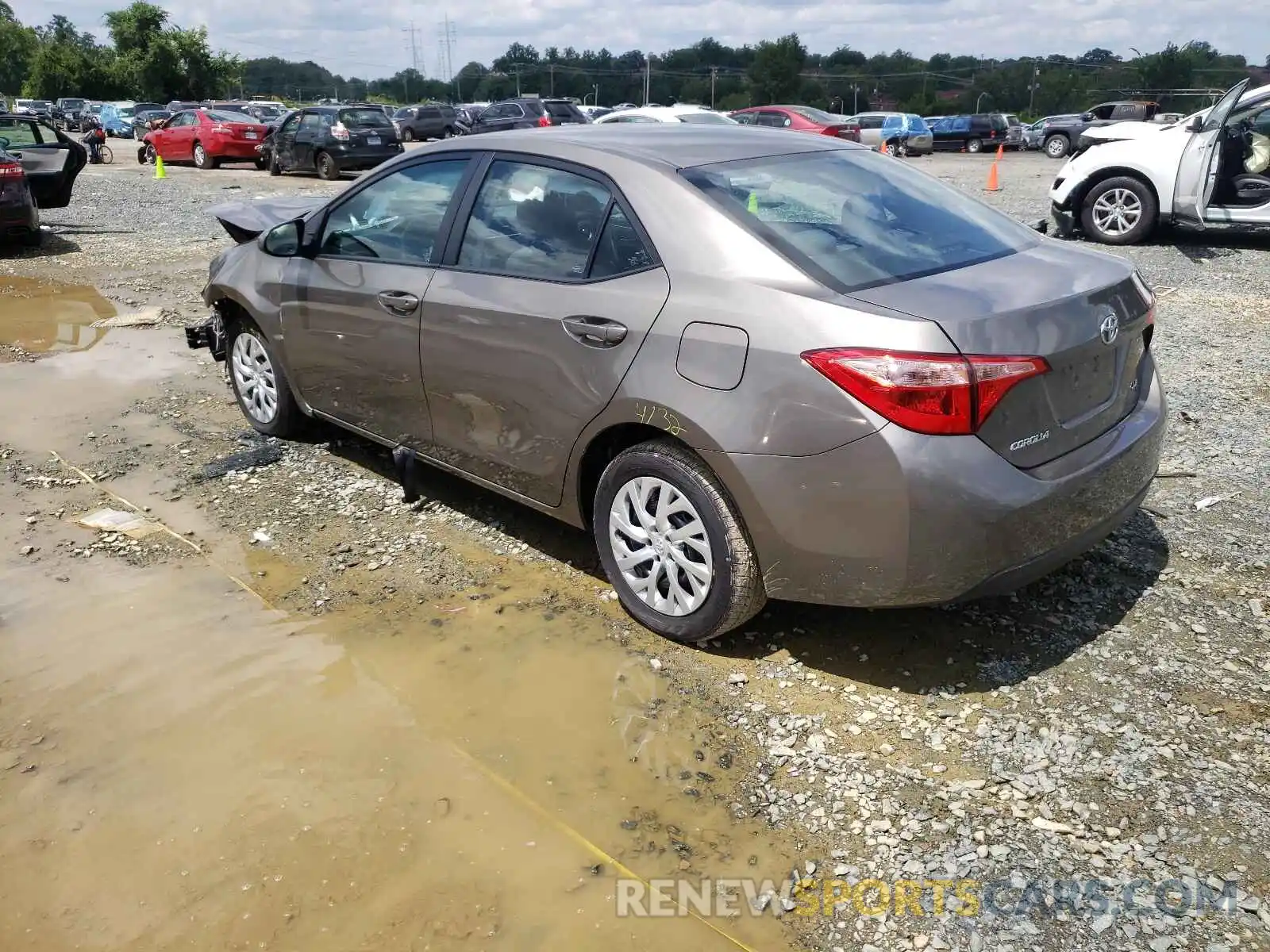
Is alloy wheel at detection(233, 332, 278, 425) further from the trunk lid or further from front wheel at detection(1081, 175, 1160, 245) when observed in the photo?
front wheel at detection(1081, 175, 1160, 245)

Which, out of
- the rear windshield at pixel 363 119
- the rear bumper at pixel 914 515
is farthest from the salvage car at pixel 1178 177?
the rear windshield at pixel 363 119

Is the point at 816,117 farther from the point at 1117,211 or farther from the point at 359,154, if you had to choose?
the point at 1117,211

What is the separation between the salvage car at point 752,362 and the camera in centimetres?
290

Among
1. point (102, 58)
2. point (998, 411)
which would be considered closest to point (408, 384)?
point (998, 411)

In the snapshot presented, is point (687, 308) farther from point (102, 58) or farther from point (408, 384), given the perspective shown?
point (102, 58)

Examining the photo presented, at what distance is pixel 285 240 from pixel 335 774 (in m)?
2.95

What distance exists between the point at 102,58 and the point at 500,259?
87.0 m

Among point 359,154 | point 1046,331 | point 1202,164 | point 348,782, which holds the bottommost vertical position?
point 348,782

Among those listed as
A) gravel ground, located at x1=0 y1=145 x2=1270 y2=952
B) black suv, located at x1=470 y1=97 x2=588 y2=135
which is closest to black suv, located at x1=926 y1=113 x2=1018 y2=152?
black suv, located at x1=470 y1=97 x2=588 y2=135

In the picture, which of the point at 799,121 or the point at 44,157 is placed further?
the point at 799,121

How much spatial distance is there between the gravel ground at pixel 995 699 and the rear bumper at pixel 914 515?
43 centimetres

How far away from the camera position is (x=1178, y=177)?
34.3 feet

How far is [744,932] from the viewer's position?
2438 millimetres

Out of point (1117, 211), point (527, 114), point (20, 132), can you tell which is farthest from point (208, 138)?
point (1117, 211)
